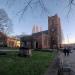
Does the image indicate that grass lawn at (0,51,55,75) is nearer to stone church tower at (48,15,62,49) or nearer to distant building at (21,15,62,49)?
stone church tower at (48,15,62,49)

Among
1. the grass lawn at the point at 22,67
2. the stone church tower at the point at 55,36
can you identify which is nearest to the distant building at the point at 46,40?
the stone church tower at the point at 55,36

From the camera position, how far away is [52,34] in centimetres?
8762

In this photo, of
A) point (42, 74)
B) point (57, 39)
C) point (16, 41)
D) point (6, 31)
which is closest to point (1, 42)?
point (6, 31)

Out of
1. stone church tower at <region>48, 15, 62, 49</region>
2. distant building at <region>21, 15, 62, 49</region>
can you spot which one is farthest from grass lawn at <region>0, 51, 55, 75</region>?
distant building at <region>21, 15, 62, 49</region>

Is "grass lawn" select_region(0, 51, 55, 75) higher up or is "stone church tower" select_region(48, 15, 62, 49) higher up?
"stone church tower" select_region(48, 15, 62, 49)

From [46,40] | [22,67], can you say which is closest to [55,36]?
[46,40]

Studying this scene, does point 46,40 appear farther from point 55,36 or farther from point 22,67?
point 22,67

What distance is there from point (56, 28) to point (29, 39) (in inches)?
480

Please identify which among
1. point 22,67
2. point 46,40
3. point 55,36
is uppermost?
point 55,36

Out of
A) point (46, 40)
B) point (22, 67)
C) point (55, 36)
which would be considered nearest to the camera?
point (22, 67)

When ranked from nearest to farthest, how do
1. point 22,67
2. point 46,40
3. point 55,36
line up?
1. point 22,67
2. point 55,36
3. point 46,40

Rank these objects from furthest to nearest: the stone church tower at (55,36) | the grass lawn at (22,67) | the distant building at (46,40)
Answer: the distant building at (46,40) → the stone church tower at (55,36) → the grass lawn at (22,67)

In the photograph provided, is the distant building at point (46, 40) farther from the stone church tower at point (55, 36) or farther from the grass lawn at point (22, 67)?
the grass lawn at point (22, 67)

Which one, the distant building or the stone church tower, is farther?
the distant building
